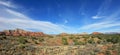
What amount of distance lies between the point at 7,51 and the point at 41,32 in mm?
18976

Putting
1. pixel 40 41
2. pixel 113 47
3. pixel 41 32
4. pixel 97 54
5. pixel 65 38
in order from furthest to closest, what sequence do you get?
pixel 41 32
pixel 65 38
pixel 40 41
pixel 113 47
pixel 97 54

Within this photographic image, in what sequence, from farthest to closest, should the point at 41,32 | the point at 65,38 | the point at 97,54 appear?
1. the point at 41,32
2. the point at 65,38
3. the point at 97,54

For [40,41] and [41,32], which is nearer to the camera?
[40,41]

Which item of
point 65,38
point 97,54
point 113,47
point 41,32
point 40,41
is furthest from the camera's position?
point 41,32

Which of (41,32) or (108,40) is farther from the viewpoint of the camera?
(41,32)

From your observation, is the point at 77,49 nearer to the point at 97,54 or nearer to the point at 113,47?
the point at 97,54

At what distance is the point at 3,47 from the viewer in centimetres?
2927

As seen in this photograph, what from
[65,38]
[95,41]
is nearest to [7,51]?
[65,38]

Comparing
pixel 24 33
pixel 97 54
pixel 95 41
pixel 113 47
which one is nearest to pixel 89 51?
pixel 97 54

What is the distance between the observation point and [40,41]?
37.8 m

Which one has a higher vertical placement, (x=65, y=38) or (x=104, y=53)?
(x=65, y=38)

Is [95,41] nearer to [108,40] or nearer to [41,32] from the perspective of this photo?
[108,40]

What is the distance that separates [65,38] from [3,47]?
16.3 metres

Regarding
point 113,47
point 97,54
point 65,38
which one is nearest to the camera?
point 97,54
